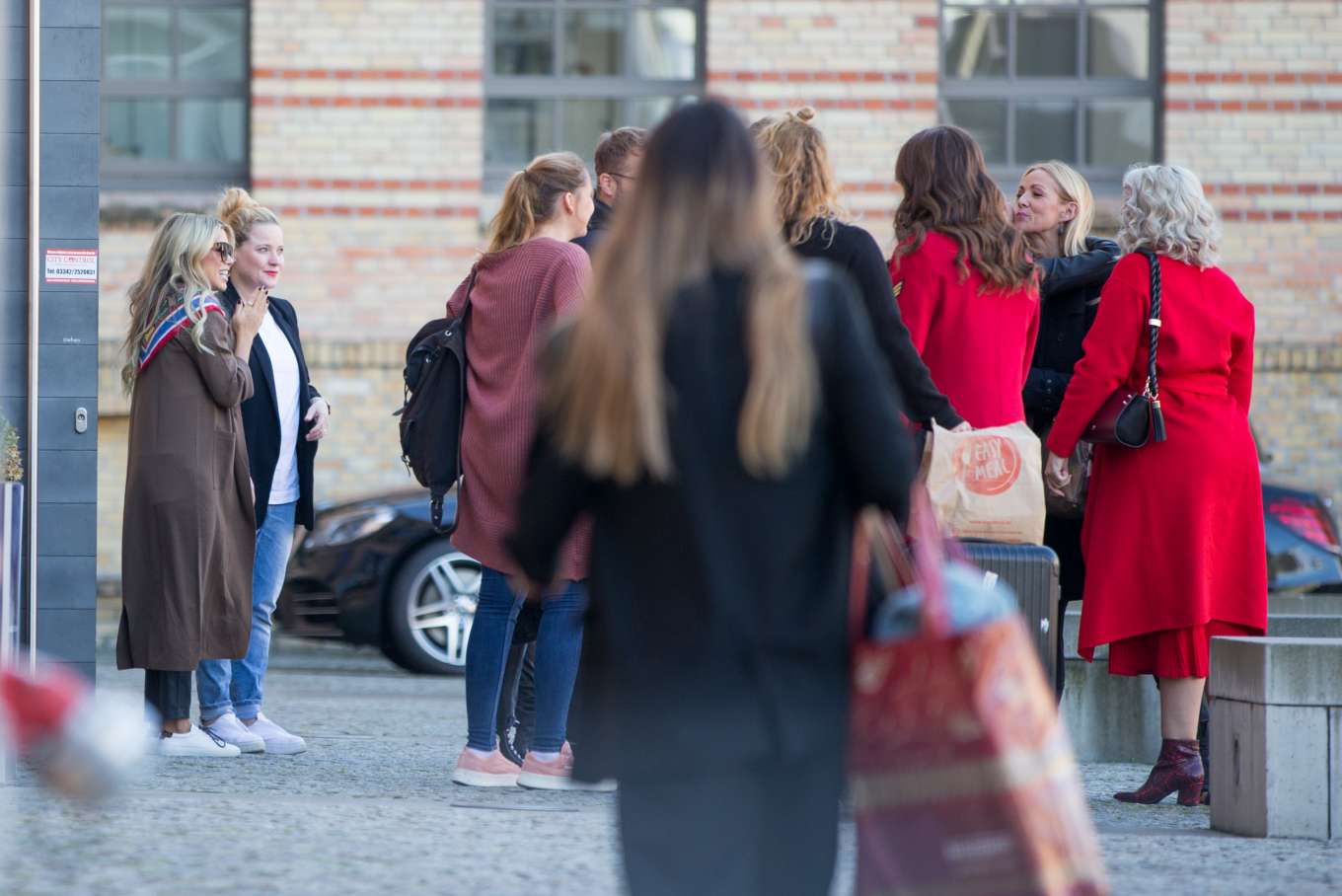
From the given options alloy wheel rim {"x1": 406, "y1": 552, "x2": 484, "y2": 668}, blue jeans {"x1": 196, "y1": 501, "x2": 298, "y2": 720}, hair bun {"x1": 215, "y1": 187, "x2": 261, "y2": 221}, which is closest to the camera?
blue jeans {"x1": 196, "y1": 501, "x2": 298, "y2": 720}

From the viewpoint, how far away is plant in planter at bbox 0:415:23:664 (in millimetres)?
5969

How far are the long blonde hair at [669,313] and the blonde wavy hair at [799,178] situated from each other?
2607mm

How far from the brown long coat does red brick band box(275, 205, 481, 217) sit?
723cm

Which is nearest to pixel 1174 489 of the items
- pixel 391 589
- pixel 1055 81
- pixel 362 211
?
pixel 391 589

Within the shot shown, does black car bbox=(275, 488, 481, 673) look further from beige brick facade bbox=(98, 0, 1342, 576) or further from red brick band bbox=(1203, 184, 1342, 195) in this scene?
red brick band bbox=(1203, 184, 1342, 195)

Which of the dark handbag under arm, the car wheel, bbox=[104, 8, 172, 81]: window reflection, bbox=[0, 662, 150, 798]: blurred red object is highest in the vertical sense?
bbox=[104, 8, 172, 81]: window reflection

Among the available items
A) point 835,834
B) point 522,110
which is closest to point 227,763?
point 835,834

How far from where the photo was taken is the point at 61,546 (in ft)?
22.8

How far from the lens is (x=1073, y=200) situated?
23.4ft

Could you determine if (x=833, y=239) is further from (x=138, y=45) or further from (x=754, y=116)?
(x=138, y=45)

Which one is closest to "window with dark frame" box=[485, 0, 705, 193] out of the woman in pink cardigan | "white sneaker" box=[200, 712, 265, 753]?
"white sneaker" box=[200, 712, 265, 753]

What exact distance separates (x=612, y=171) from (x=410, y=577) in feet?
15.2

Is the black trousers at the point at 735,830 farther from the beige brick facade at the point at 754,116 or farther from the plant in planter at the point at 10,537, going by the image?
the beige brick facade at the point at 754,116

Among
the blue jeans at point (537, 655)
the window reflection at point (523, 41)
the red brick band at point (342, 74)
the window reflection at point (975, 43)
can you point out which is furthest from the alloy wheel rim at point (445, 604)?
the window reflection at point (975, 43)
